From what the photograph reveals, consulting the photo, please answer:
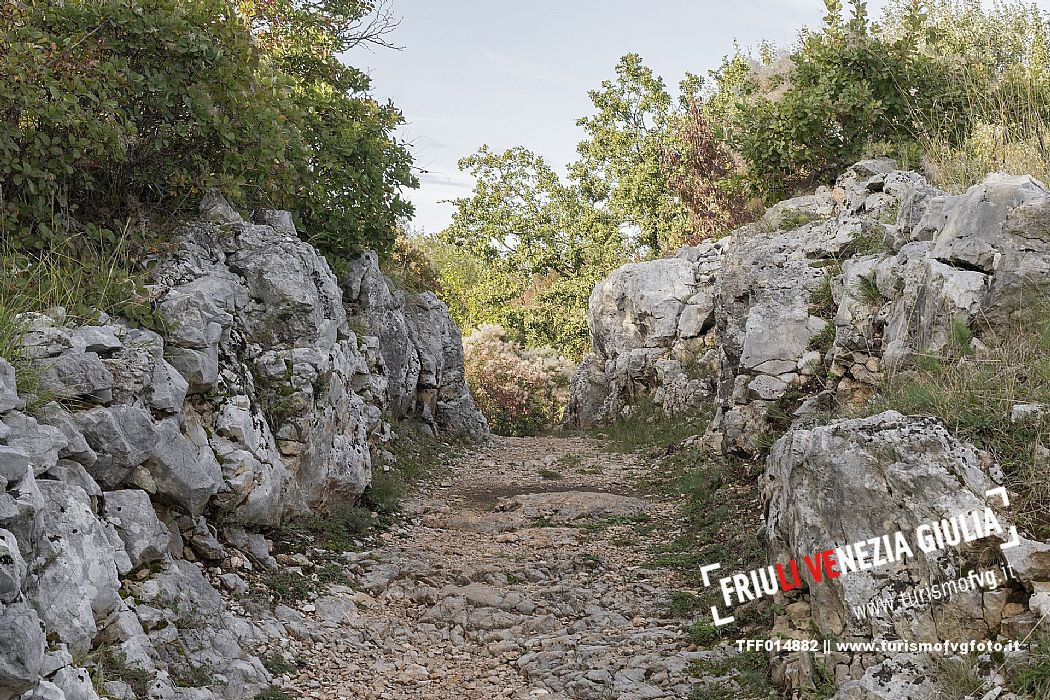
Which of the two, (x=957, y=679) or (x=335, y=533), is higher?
(x=957, y=679)

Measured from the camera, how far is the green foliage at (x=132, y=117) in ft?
23.6

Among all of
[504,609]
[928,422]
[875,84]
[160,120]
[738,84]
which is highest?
[738,84]

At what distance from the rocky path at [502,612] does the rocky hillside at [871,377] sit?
1301 mm

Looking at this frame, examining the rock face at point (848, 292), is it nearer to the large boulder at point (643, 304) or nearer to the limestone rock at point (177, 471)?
the large boulder at point (643, 304)

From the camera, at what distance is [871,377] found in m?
8.41

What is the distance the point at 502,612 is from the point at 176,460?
3.09m

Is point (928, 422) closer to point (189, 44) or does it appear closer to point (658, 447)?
point (189, 44)

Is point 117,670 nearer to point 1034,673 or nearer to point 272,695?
point 272,695

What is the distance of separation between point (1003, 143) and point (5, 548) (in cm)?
1145

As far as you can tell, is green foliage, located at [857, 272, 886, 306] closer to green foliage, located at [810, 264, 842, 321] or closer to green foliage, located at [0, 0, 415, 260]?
green foliage, located at [810, 264, 842, 321]

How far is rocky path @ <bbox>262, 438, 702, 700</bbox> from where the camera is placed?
20.4 ft

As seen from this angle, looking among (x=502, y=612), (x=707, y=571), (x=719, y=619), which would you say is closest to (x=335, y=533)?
(x=502, y=612)

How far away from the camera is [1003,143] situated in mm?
10695

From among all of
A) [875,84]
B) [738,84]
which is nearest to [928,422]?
[875,84]
